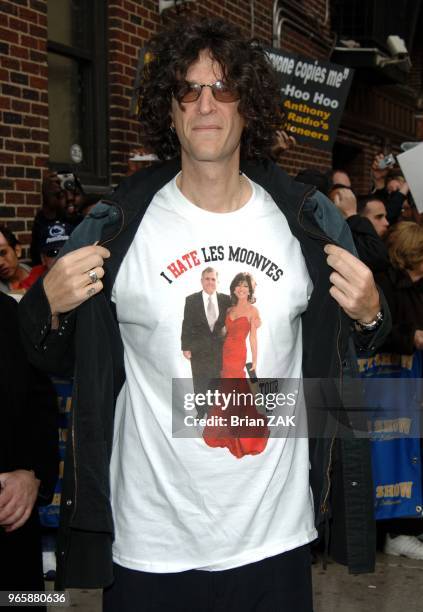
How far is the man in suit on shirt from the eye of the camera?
94.8 inches

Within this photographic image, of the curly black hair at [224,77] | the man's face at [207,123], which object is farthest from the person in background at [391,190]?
the man's face at [207,123]

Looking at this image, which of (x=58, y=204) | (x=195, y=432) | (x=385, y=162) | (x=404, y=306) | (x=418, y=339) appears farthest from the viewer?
(x=385, y=162)

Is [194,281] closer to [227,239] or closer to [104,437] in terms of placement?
[227,239]

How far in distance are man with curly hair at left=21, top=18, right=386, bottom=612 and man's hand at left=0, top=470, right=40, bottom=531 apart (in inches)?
13.0

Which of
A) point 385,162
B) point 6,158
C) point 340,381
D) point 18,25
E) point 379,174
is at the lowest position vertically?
point 340,381

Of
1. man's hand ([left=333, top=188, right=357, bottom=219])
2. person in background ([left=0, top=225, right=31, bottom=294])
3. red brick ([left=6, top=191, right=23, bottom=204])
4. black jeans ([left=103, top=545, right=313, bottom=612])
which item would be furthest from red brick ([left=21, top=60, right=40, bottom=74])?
black jeans ([left=103, top=545, right=313, bottom=612])

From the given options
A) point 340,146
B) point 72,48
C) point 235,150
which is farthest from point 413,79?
point 235,150

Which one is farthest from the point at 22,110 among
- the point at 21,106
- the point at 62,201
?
the point at 62,201

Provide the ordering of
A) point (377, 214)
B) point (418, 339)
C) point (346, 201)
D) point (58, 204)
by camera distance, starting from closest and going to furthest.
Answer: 1. point (418, 339)
2. point (58, 204)
3. point (346, 201)
4. point (377, 214)

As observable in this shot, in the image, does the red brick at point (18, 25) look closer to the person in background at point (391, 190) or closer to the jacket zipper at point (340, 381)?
the person in background at point (391, 190)

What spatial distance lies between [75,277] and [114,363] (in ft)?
1.01

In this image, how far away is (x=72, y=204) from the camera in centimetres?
579

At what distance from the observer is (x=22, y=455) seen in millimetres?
2844

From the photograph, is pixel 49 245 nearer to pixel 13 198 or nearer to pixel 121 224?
pixel 13 198
